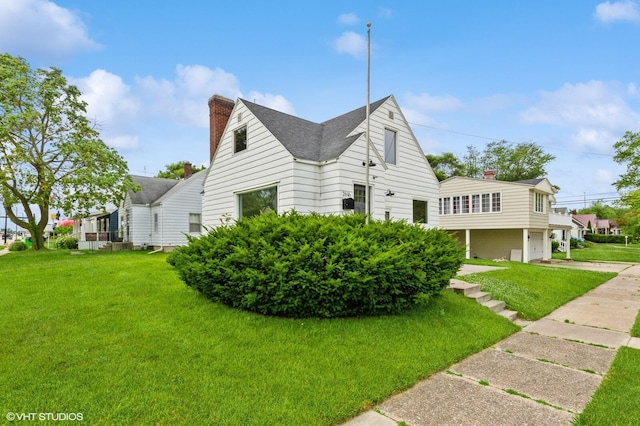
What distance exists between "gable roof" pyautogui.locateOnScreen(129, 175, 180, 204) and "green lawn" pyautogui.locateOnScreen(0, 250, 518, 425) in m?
15.6

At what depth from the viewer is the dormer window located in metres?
10.5

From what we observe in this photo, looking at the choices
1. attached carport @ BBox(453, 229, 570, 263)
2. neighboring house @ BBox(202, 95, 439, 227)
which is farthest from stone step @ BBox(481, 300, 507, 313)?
attached carport @ BBox(453, 229, 570, 263)

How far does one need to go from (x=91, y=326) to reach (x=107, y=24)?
9601 mm

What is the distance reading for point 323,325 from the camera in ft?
15.3

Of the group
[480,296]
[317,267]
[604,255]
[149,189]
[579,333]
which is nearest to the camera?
[317,267]

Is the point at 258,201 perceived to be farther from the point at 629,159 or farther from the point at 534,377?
the point at 629,159

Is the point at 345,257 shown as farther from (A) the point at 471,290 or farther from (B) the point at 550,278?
(B) the point at 550,278

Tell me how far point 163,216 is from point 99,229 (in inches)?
518

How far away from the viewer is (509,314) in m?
6.38

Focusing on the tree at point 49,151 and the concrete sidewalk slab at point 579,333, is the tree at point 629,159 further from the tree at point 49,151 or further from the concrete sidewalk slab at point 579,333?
the tree at point 49,151

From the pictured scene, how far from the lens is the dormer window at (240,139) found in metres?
10.5

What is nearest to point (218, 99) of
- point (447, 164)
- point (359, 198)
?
point (359, 198)

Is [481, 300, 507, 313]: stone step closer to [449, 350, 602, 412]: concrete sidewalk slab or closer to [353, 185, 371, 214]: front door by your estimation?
[449, 350, 602, 412]: concrete sidewalk slab

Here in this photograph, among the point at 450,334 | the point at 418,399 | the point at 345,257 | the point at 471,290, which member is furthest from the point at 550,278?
the point at 418,399
